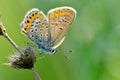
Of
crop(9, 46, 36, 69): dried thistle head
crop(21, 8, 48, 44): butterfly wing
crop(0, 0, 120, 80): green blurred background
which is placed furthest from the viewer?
crop(0, 0, 120, 80): green blurred background

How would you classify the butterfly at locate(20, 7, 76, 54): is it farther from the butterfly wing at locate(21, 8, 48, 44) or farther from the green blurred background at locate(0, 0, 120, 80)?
the green blurred background at locate(0, 0, 120, 80)

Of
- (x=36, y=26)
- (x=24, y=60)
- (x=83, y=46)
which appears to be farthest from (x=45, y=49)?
(x=83, y=46)

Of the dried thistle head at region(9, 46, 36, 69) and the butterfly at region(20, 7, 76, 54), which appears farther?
the butterfly at region(20, 7, 76, 54)

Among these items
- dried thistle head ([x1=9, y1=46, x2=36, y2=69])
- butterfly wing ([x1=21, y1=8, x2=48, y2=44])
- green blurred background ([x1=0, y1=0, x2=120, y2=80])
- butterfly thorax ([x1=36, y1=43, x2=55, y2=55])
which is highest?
butterfly wing ([x1=21, y1=8, x2=48, y2=44])

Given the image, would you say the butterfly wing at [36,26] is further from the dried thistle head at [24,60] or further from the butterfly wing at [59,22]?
the dried thistle head at [24,60]

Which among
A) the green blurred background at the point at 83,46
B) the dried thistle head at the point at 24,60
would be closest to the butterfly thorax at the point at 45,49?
the dried thistle head at the point at 24,60

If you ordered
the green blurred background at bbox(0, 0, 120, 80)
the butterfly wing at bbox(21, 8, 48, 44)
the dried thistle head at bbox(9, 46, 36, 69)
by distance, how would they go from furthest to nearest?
the green blurred background at bbox(0, 0, 120, 80) → the butterfly wing at bbox(21, 8, 48, 44) → the dried thistle head at bbox(9, 46, 36, 69)

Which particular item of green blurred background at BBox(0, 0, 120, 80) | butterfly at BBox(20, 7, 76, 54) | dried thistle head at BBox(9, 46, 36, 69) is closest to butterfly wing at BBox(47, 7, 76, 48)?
butterfly at BBox(20, 7, 76, 54)

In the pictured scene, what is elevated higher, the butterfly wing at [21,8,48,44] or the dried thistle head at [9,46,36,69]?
the butterfly wing at [21,8,48,44]
